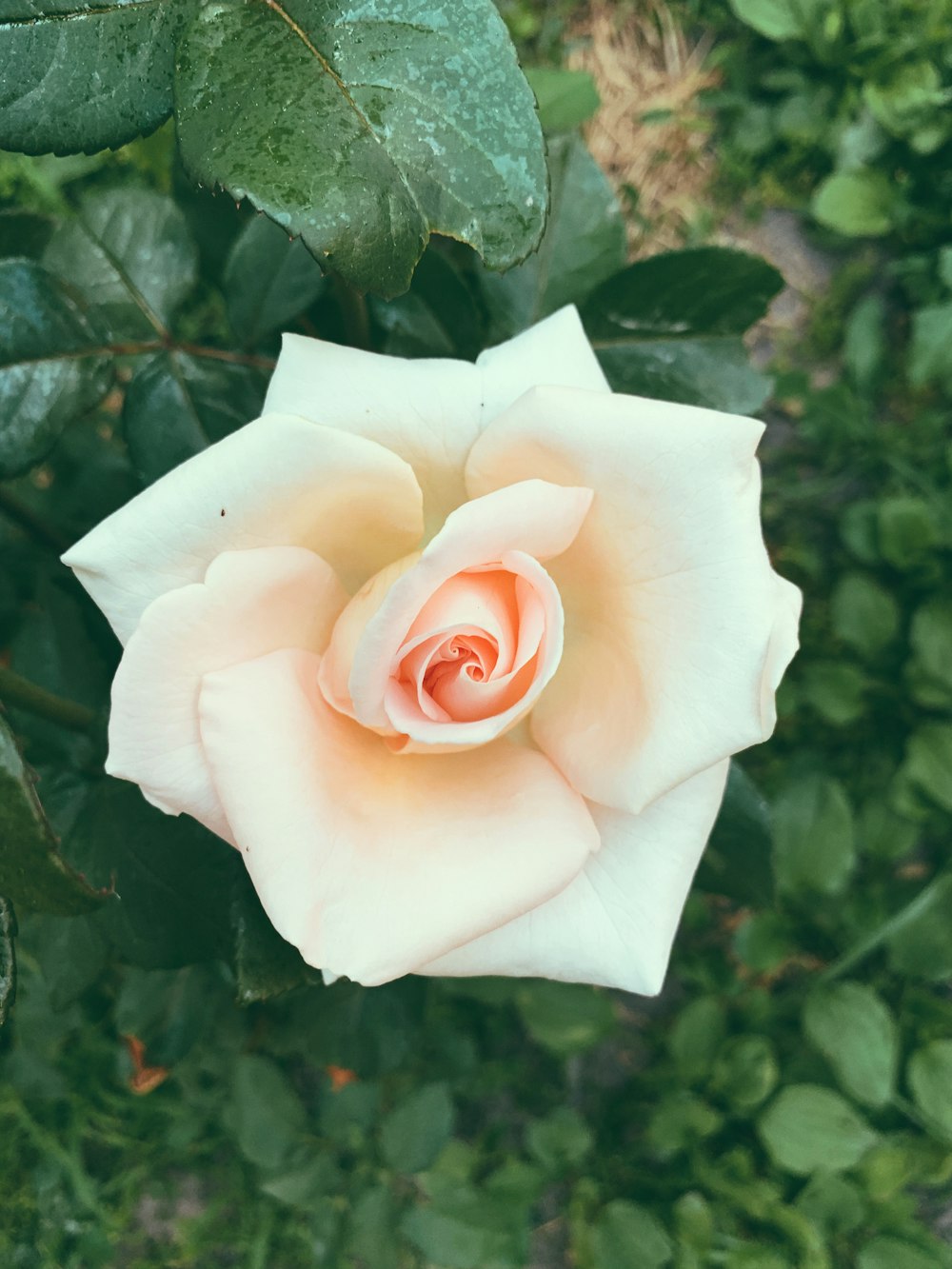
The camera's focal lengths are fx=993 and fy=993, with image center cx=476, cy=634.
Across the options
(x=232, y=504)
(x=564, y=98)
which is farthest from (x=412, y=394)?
(x=564, y=98)

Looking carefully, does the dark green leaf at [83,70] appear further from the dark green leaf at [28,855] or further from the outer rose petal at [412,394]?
the dark green leaf at [28,855]

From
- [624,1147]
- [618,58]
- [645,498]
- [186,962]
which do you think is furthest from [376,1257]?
[618,58]

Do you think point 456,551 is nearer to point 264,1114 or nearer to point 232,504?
point 232,504

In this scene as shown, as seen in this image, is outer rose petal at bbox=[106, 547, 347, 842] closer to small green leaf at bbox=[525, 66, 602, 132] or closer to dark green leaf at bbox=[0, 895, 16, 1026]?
dark green leaf at bbox=[0, 895, 16, 1026]

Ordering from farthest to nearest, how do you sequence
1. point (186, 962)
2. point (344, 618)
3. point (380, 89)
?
point (186, 962) → point (344, 618) → point (380, 89)

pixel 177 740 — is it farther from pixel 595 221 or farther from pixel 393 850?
pixel 595 221

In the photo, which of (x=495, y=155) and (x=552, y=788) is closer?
(x=495, y=155)

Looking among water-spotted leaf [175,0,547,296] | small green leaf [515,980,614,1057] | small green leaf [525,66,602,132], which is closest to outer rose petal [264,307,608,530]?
water-spotted leaf [175,0,547,296]
